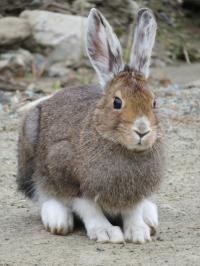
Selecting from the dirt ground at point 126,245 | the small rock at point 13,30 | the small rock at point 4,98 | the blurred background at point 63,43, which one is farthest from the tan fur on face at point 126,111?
the small rock at point 13,30

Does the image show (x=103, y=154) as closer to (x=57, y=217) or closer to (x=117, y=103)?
(x=117, y=103)

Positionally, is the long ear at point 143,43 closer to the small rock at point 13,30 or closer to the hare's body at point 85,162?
the hare's body at point 85,162

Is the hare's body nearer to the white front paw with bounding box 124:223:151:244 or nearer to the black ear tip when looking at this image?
the white front paw with bounding box 124:223:151:244

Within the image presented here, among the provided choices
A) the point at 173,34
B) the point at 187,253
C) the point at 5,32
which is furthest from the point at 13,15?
the point at 187,253

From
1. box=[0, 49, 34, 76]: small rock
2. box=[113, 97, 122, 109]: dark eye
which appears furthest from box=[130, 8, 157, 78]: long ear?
box=[0, 49, 34, 76]: small rock

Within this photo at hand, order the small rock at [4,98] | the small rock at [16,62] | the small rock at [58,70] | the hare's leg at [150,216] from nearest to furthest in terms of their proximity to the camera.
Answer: the hare's leg at [150,216]
the small rock at [4,98]
the small rock at [16,62]
the small rock at [58,70]

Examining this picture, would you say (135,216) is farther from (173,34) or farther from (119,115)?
(173,34)
